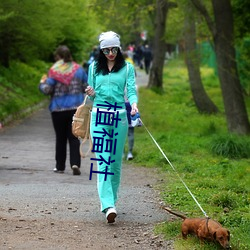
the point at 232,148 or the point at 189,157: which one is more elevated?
the point at 232,148

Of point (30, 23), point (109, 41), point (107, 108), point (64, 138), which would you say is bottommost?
point (64, 138)

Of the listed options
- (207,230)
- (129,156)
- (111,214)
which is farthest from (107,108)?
(129,156)

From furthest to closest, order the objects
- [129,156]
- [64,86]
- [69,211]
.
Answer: [129,156] < [64,86] < [69,211]

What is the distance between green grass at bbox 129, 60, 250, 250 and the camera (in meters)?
7.35

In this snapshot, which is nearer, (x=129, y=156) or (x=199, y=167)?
(x=199, y=167)

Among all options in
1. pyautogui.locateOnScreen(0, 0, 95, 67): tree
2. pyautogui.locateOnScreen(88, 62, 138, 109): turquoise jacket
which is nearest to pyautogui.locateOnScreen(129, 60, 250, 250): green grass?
pyautogui.locateOnScreen(88, 62, 138, 109): turquoise jacket

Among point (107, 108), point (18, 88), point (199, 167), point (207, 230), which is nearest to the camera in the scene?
point (207, 230)

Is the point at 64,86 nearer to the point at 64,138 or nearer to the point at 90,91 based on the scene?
the point at 64,138

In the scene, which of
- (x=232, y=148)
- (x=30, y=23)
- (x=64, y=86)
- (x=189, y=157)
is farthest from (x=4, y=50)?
(x=64, y=86)

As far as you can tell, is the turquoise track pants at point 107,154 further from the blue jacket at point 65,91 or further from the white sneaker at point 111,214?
the blue jacket at point 65,91

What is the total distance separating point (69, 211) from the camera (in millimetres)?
8117

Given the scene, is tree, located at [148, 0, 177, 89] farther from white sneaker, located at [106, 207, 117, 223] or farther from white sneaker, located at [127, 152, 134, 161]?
white sneaker, located at [106, 207, 117, 223]

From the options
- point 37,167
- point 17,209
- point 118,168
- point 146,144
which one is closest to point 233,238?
point 118,168

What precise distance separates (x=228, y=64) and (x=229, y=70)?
0.14 metres
